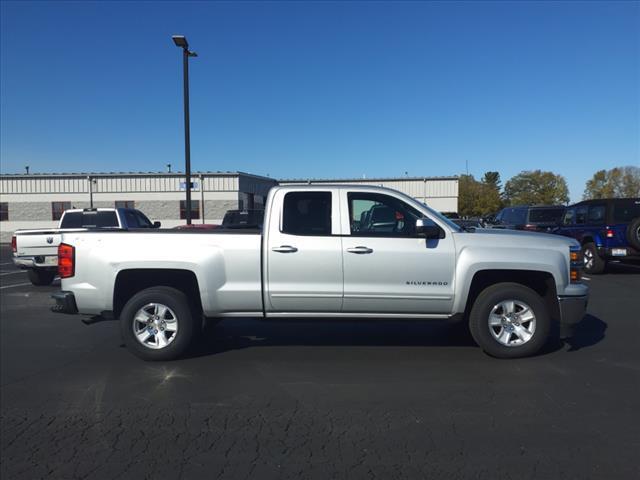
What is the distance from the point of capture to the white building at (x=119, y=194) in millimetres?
35000

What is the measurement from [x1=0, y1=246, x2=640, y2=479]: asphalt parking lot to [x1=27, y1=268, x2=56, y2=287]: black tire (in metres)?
6.14

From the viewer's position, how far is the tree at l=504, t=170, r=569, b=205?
69.4 metres

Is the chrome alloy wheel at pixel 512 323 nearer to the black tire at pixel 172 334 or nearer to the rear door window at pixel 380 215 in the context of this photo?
the rear door window at pixel 380 215

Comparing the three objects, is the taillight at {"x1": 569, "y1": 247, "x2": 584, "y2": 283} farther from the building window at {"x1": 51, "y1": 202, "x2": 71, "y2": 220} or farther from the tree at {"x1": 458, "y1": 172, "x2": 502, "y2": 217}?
the tree at {"x1": 458, "y1": 172, "x2": 502, "y2": 217}

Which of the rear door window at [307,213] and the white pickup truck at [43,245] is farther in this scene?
the white pickup truck at [43,245]

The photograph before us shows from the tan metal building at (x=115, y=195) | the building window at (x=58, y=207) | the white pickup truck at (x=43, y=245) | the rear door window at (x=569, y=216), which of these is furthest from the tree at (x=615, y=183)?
the white pickup truck at (x=43, y=245)

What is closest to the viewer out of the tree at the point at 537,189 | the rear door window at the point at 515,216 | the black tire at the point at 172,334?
the black tire at the point at 172,334

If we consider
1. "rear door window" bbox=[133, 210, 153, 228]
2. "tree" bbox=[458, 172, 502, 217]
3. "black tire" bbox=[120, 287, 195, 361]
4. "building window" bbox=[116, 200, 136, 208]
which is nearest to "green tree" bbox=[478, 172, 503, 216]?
"tree" bbox=[458, 172, 502, 217]

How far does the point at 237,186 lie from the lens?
35.0 m

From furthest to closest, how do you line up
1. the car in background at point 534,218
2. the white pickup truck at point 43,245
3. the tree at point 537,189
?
the tree at point 537,189 < the car in background at point 534,218 < the white pickup truck at point 43,245

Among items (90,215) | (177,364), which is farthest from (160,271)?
(90,215)

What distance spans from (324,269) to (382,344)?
150 cm

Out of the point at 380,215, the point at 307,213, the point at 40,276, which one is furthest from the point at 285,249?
the point at 40,276

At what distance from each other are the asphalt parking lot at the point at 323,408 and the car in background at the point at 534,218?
36.8 ft
